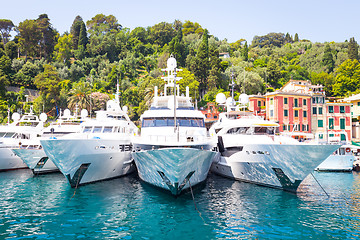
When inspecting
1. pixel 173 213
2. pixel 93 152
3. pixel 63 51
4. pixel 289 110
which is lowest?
pixel 173 213

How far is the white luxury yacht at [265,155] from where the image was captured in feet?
53.6

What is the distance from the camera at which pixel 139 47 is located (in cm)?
9719

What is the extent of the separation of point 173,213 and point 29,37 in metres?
79.1

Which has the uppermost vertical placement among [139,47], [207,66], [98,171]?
[139,47]

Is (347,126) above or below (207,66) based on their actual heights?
below

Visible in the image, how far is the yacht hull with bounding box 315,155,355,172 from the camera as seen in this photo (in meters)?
30.2

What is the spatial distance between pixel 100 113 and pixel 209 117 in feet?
100

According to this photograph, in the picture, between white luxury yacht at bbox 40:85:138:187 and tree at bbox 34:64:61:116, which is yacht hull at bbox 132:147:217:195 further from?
tree at bbox 34:64:61:116

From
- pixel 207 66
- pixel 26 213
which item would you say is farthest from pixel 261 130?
pixel 207 66

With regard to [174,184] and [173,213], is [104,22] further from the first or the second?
[173,213]

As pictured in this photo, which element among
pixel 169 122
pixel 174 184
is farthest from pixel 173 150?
pixel 169 122

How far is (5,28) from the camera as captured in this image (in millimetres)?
84125

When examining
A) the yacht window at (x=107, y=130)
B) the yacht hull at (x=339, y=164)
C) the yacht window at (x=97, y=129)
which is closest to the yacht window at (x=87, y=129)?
the yacht window at (x=97, y=129)

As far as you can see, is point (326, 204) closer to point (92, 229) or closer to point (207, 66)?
point (92, 229)
